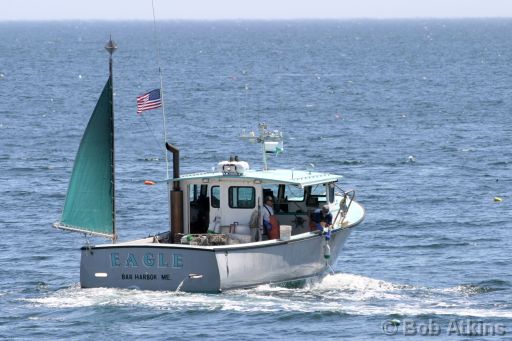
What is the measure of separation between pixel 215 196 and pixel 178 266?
3.28 m

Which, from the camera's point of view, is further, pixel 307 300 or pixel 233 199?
pixel 233 199

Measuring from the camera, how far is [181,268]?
32.6m

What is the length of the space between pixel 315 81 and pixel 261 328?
95.6 meters

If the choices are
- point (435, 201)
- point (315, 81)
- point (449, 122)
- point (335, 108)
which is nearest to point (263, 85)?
point (315, 81)

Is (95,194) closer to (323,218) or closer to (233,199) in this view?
(233,199)

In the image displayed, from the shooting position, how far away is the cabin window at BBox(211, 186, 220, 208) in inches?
1390

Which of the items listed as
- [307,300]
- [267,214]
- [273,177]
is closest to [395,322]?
[307,300]

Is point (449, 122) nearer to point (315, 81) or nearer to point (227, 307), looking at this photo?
point (315, 81)

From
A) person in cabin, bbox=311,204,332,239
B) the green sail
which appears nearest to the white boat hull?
the green sail

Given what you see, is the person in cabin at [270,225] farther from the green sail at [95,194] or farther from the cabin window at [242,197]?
the green sail at [95,194]

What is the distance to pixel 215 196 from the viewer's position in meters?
35.4

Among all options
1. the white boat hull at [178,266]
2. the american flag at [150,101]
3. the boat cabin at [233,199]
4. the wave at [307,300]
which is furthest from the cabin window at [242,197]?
the american flag at [150,101]

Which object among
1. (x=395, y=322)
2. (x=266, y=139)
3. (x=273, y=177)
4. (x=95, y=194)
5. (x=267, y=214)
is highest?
(x=266, y=139)

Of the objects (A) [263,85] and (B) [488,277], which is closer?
(B) [488,277]
